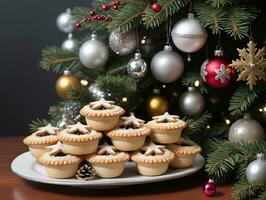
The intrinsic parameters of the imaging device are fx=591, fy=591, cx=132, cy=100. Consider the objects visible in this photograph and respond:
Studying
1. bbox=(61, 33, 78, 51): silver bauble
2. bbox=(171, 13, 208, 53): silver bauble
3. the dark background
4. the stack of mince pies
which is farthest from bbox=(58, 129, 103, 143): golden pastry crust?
the dark background

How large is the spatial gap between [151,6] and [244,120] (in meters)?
0.27

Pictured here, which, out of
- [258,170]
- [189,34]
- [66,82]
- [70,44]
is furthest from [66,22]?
[258,170]

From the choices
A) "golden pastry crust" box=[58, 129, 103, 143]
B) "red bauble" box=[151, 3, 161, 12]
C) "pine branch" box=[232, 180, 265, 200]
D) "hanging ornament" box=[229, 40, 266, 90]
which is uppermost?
"red bauble" box=[151, 3, 161, 12]

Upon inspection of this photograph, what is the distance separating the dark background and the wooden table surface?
1.40 ft

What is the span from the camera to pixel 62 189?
1.03m

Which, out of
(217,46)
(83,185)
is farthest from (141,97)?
(83,185)

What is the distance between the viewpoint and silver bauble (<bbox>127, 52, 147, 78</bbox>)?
45.7 inches

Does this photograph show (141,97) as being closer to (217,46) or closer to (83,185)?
(217,46)

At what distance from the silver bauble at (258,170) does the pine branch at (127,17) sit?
13.5 inches

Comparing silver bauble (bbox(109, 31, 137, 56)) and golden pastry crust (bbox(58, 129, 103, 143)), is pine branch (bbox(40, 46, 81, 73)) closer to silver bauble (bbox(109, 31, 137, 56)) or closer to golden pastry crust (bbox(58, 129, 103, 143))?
silver bauble (bbox(109, 31, 137, 56))

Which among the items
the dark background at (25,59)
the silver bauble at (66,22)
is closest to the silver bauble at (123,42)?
the silver bauble at (66,22)

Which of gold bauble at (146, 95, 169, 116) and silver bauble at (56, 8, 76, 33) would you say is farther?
silver bauble at (56, 8, 76, 33)

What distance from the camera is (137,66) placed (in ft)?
3.81

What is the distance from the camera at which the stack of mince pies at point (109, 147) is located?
3.25 feet
